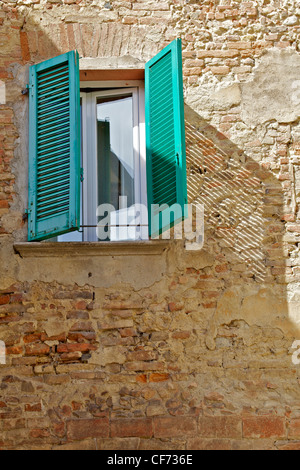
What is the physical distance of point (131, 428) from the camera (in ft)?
15.5

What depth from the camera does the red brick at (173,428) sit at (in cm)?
473

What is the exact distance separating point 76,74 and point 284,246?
196 centimetres

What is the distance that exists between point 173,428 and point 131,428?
29 centimetres

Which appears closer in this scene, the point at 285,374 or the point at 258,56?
the point at 285,374

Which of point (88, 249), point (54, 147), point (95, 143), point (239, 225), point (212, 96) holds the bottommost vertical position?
point (88, 249)

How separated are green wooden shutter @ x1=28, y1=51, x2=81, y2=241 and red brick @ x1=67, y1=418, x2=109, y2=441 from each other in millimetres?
1297

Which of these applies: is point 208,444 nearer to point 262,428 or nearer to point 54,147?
point 262,428

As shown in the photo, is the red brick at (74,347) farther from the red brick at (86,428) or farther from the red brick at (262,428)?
the red brick at (262,428)

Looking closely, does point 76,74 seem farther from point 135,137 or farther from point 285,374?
point 285,374

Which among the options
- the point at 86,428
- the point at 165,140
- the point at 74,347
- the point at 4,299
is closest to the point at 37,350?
the point at 74,347

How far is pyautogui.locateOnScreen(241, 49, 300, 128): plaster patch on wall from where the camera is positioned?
5.35 metres

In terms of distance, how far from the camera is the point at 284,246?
5102 millimetres
